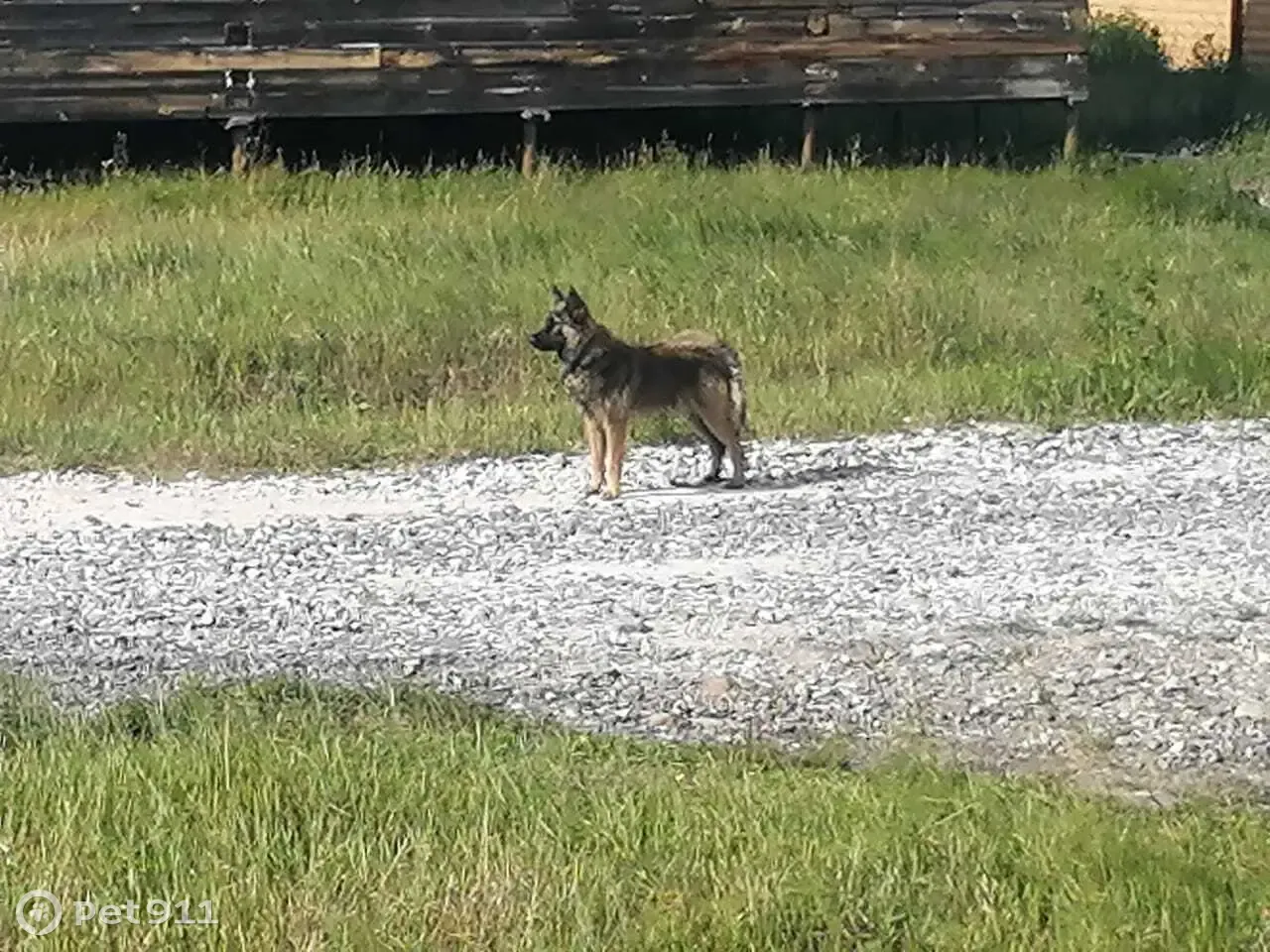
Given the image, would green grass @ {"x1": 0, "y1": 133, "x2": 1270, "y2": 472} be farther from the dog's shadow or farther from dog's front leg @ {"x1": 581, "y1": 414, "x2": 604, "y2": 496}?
dog's front leg @ {"x1": 581, "y1": 414, "x2": 604, "y2": 496}

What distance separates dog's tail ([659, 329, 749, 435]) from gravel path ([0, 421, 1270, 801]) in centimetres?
33

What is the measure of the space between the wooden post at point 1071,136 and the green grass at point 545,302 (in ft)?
8.89

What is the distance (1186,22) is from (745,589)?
94.7ft

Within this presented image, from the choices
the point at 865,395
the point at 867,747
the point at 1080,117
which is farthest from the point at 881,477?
the point at 1080,117

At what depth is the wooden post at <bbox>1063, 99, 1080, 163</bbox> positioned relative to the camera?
2177 cm

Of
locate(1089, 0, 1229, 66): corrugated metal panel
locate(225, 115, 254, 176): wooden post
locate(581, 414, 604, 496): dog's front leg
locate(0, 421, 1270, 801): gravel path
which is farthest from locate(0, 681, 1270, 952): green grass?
locate(1089, 0, 1229, 66): corrugated metal panel

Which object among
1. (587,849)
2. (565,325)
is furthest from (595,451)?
(587,849)

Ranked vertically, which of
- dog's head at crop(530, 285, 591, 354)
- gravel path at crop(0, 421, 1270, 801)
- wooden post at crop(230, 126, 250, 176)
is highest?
dog's head at crop(530, 285, 591, 354)

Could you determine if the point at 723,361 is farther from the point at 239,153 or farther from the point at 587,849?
the point at 239,153

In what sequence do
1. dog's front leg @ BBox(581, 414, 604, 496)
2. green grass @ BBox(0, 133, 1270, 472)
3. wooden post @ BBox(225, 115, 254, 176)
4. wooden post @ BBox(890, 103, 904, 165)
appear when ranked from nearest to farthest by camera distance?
dog's front leg @ BBox(581, 414, 604, 496), green grass @ BBox(0, 133, 1270, 472), wooden post @ BBox(225, 115, 254, 176), wooden post @ BBox(890, 103, 904, 165)

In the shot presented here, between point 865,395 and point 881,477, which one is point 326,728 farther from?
point 865,395

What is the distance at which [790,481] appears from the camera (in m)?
10.6

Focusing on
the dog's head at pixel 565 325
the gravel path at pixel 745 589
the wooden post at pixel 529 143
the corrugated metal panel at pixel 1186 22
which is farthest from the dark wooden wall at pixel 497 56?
the corrugated metal panel at pixel 1186 22

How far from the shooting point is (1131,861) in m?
5.51
